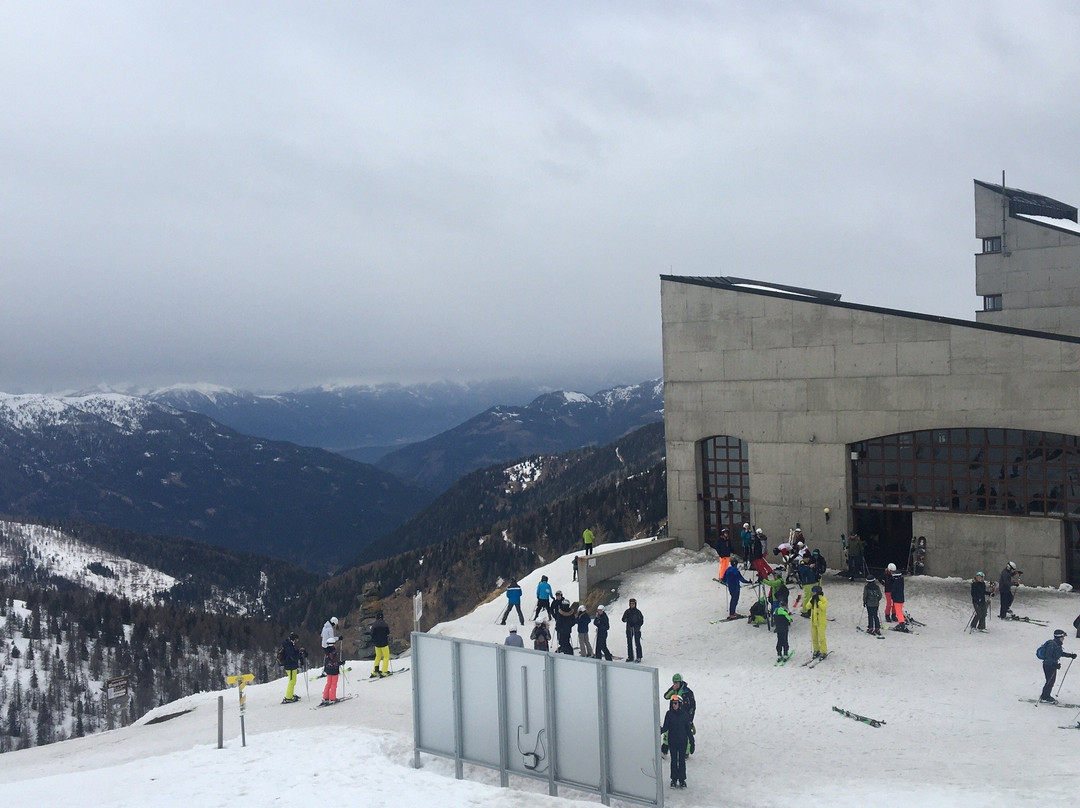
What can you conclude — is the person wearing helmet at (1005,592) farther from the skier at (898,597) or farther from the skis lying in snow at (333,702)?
the skis lying in snow at (333,702)

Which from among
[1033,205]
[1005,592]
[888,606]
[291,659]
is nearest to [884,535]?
[1005,592]

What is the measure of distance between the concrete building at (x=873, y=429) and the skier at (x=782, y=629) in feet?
31.7

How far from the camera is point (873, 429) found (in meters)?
26.0

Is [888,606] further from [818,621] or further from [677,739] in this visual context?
[677,739]

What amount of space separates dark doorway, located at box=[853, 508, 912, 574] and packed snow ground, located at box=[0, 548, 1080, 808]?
389 cm

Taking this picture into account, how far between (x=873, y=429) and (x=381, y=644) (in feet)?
54.5

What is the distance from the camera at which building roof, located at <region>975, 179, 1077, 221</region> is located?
147 feet

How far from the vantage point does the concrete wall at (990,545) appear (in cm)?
2339

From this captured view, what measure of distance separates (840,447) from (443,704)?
59.8ft

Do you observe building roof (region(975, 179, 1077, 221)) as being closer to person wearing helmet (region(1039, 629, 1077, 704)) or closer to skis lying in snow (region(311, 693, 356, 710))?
person wearing helmet (region(1039, 629, 1077, 704))

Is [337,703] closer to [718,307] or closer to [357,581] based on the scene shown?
[718,307]

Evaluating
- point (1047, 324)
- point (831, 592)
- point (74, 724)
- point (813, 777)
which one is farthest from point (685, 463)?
point (74, 724)

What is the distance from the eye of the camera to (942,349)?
81.3 feet

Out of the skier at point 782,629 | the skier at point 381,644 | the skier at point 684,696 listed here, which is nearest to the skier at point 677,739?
the skier at point 684,696
